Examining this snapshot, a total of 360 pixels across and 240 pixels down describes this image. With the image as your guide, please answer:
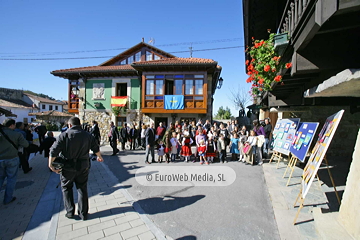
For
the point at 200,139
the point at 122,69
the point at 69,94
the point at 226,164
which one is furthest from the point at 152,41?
the point at 226,164

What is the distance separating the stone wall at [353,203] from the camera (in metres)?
2.14

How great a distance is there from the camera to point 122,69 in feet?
50.6

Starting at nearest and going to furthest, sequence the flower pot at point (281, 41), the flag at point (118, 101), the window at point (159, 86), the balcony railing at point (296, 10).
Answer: the balcony railing at point (296, 10)
the flower pot at point (281, 41)
the window at point (159, 86)
the flag at point (118, 101)

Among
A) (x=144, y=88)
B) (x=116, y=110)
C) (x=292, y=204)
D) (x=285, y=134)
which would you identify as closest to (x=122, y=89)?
(x=116, y=110)

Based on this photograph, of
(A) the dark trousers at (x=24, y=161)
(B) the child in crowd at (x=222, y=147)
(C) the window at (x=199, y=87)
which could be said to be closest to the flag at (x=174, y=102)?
(C) the window at (x=199, y=87)

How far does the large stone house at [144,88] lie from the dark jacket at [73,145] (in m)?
11.2

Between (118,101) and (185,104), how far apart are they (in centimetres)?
603

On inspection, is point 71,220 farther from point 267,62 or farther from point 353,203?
point 267,62

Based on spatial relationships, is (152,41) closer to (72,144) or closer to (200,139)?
(200,139)

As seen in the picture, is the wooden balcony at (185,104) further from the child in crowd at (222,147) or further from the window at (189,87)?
the child in crowd at (222,147)

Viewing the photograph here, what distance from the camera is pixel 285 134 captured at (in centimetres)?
617

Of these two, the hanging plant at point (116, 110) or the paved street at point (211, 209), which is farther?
the hanging plant at point (116, 110)

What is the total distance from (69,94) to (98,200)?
16.3 meters

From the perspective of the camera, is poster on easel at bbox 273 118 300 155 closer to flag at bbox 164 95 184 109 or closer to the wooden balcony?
the wooden balcony
